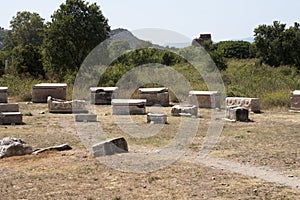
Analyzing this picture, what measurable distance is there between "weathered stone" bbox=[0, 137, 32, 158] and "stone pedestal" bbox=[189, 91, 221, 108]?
9693mm

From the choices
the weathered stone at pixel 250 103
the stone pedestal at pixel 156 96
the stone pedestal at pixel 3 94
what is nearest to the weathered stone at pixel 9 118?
the stone pedestal at pixel 3 94

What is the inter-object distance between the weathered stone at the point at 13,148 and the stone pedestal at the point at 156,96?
32.9ft

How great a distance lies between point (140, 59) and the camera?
27750 mm

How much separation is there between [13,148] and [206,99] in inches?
398

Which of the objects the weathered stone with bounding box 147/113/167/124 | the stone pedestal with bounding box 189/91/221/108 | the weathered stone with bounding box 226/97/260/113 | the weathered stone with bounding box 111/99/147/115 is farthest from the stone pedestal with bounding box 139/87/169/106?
the weathered stone with bounding box 147/113/167/124

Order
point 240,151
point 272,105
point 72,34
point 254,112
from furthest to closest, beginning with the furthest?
1. point 72,34
2. point 272,105
3. point 254,112
4. point 240,151

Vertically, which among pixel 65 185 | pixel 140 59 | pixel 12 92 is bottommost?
pixel 65 185

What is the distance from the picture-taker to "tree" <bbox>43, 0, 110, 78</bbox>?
26391mm

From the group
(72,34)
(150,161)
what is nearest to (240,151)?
(150,161)

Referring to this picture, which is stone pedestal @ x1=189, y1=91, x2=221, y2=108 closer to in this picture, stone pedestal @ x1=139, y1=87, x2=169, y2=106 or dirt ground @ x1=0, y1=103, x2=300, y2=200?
stone pedestal @ x1=139, y1=87, x2=169, y2=106

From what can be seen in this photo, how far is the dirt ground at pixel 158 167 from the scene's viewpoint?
757cm

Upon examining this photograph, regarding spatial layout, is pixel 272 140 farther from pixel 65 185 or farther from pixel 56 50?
pixel 56 50

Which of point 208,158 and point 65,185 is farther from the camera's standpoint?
point 208,158

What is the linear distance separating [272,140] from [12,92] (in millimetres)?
14490
